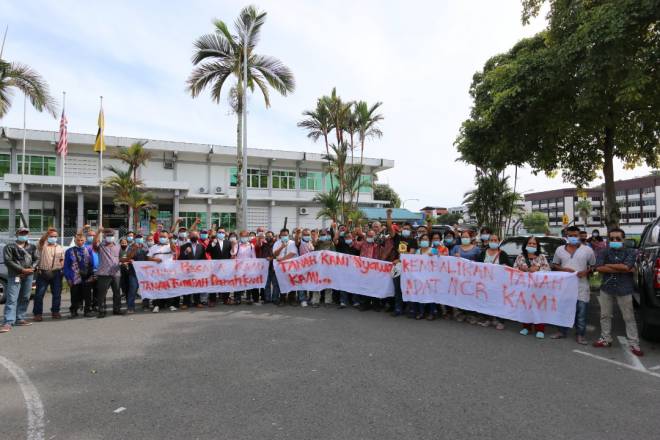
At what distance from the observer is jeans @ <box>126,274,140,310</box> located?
8.93m

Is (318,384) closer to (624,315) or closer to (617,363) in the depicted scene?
(617,363)

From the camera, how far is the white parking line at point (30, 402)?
11.6ft

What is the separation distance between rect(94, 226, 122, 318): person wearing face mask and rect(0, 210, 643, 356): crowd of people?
0.06ft

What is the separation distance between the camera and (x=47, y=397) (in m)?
4.28

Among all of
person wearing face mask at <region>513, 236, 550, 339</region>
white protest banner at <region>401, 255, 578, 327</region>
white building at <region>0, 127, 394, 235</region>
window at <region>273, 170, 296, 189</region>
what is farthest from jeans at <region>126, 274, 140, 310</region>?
window at <region>273, 170, 296, 189</region>

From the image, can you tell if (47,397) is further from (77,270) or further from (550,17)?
(550,17)

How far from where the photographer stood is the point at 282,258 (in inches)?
393

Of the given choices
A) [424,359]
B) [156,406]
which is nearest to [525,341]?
[424,359]

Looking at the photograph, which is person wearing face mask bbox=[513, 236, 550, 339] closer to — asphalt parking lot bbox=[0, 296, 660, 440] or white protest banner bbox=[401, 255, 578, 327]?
white protest banner bbox=[401, 255, 578, 327]

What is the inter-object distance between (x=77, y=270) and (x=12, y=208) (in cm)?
2412

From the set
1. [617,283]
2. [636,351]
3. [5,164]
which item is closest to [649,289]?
[617,283]

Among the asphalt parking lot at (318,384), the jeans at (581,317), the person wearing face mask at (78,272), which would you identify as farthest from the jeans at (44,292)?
the jeans at (581,317)

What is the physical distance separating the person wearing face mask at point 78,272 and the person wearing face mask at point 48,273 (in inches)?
6.3

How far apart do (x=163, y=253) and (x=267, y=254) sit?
2.39 meters
